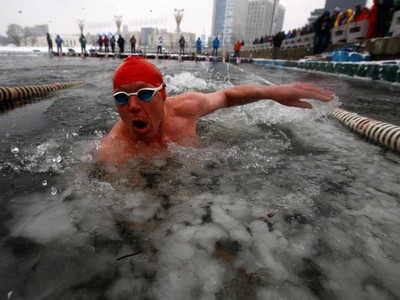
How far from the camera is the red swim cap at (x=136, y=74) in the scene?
2611mm

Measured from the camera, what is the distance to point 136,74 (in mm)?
2625

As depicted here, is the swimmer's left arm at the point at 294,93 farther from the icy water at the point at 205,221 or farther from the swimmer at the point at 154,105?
the icy water at the point at 205,221

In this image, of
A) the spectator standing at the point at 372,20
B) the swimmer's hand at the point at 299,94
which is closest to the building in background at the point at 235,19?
the spectator standing at the point at 372,20

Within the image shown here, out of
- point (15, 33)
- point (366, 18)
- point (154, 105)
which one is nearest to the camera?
point (154, 105)

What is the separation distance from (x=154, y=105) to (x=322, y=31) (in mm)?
17598

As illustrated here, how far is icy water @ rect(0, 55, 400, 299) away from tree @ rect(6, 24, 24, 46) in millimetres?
127932

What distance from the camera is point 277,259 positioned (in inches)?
58.2

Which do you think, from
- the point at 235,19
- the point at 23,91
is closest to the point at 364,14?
the point at 23,91

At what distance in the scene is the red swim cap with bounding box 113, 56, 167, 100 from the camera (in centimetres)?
261

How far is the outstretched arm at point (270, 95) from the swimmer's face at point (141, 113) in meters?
0.76

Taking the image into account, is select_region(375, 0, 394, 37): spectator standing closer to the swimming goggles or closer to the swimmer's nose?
the swimming goggles

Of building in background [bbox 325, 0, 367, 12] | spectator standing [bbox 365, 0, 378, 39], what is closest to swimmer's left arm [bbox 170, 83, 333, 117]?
spectator standing [bbox 365, 0, 378, 39]

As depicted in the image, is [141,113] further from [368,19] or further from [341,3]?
[341,3]

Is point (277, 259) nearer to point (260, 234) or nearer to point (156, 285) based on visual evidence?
point (260, 234)
